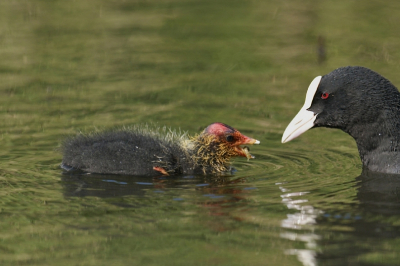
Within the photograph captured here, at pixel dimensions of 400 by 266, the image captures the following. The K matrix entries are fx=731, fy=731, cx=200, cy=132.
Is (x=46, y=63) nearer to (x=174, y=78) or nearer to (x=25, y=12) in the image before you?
(x=174, y=78)

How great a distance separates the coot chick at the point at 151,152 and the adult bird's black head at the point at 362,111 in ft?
1.91

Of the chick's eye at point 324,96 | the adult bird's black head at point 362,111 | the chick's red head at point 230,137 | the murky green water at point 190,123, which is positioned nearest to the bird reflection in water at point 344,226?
the murky green water at point 190,123

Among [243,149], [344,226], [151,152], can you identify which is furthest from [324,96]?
[344,226]

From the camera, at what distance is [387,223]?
495 centimetres

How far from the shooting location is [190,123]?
319 inches

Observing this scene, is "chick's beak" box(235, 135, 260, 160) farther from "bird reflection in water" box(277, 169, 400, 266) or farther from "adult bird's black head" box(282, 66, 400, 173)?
"bird reflection in water" box(277, 169, 400, 266)

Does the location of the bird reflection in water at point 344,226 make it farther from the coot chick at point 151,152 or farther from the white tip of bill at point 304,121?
the coot chick at point 151,152

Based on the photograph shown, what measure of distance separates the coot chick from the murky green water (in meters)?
0.15

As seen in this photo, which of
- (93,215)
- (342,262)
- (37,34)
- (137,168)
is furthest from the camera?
(37,34)

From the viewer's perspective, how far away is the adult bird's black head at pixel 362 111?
21.3 ft

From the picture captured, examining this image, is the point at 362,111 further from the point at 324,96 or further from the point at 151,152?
the point at 151,152

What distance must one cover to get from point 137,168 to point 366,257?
256cm

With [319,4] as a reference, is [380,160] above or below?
below

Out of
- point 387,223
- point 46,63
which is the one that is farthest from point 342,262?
point 46,63
